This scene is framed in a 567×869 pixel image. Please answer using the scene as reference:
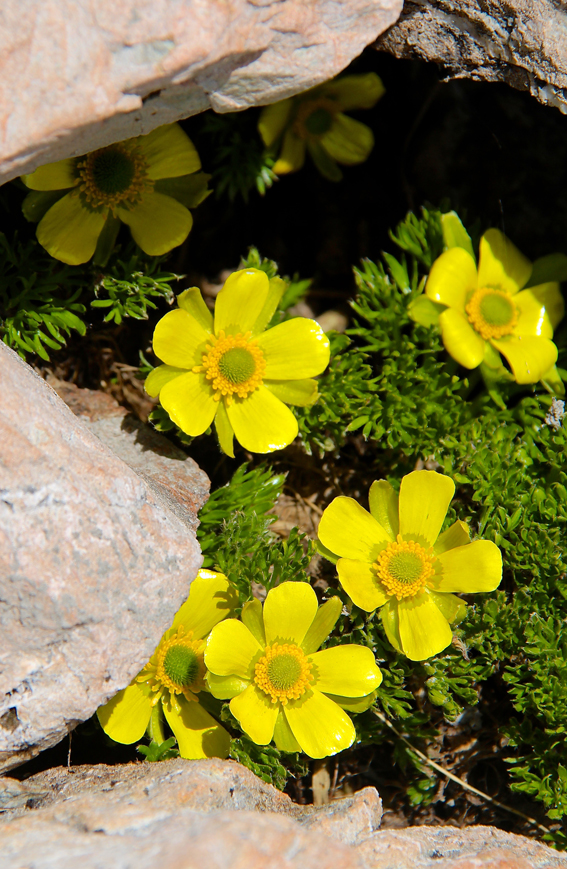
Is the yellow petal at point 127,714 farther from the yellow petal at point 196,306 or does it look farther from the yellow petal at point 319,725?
the yellow petal at point 196,306

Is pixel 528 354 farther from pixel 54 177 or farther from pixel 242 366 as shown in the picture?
pixel 54 177

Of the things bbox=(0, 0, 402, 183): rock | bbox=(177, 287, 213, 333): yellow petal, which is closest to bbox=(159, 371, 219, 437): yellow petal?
bbox=(177, 287, 213, 333): yellow petal

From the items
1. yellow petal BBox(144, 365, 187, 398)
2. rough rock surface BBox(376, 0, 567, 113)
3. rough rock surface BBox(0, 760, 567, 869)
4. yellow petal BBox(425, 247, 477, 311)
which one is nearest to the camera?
rough rock surface BBox(0, 760, 567, 869)

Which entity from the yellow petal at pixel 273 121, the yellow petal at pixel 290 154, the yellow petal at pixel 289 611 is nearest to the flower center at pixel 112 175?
the yellow petal at pixel 273 121

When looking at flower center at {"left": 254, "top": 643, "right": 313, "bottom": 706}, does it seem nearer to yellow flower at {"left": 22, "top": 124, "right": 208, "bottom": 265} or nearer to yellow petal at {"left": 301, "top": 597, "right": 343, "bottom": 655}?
yellow petal at {"left": 301, "top": 597, "right": 343, "bottom": 655}

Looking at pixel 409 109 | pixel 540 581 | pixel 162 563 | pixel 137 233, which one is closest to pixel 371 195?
pixel 409 109

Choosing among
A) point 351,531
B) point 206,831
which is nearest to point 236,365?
point 351,531
